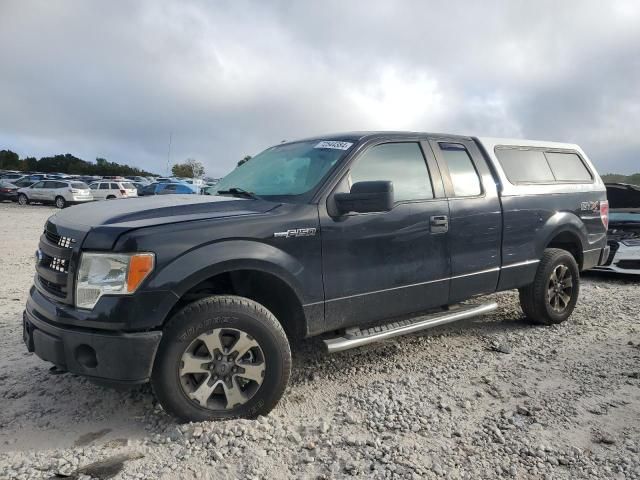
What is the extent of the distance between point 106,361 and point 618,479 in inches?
109

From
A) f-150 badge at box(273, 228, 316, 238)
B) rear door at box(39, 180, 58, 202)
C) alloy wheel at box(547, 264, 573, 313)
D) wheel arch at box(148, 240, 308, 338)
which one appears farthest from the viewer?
rear door at box(39, 180, 58, 202)

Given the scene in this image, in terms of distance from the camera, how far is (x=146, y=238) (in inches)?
110

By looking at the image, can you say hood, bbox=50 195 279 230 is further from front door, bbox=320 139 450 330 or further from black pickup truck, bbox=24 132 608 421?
front door, bbox=320 139 450 330

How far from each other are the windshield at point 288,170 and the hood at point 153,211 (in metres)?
0.30

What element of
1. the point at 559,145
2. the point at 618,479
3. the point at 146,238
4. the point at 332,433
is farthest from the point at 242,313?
the point at 559,145

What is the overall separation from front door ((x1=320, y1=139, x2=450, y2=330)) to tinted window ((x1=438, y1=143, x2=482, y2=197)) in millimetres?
194

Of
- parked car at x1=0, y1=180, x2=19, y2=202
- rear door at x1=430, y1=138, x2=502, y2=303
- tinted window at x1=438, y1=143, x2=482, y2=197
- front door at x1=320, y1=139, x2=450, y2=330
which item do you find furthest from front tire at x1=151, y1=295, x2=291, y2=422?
parked car at x1=0, y1=180, x2=19, y2=202

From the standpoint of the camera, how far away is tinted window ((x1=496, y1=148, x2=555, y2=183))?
4.77 meters

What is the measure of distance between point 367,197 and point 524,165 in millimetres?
2465

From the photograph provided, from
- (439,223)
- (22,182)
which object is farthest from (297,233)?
(22,182)

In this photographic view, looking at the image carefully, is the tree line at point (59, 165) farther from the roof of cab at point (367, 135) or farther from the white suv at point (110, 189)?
the roof of cab at point (367, 135)

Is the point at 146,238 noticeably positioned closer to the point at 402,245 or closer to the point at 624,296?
the point at 402,245

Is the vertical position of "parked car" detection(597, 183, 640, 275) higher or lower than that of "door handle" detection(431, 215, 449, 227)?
lower

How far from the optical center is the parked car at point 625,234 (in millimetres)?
7508
